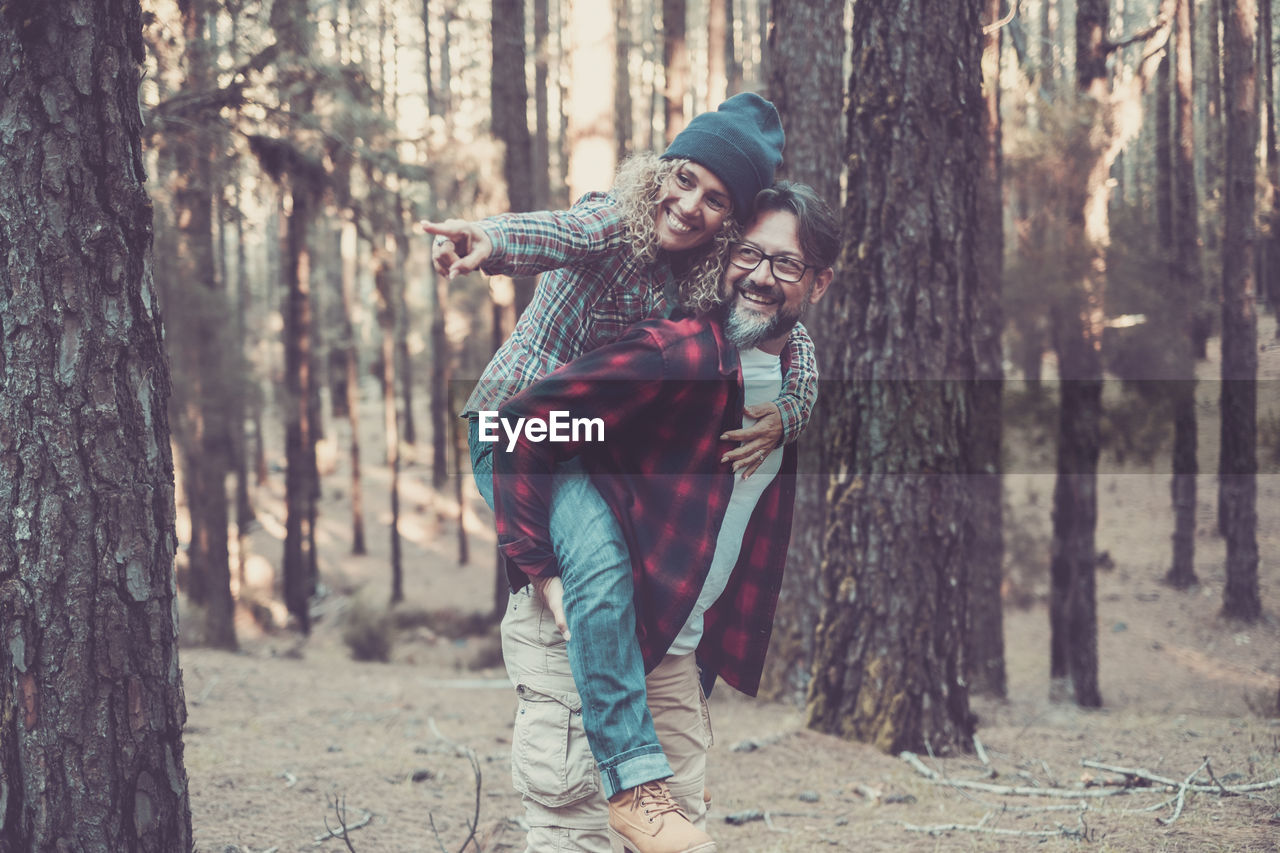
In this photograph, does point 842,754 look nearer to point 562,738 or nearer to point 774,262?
point 562,738

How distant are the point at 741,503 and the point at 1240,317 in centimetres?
745

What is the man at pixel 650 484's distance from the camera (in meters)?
2.10

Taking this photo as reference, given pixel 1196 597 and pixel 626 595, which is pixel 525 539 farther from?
pixel 1196 597

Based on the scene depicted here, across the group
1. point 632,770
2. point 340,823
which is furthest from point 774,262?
point 340,823

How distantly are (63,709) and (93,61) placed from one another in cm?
176

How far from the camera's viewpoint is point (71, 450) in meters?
2.47

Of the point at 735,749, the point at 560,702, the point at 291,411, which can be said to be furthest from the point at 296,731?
the point at 291,411

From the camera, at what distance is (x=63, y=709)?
247 cm

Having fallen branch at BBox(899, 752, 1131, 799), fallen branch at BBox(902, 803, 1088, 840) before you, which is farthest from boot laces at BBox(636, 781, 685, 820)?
fallen branch at BBox(899, 752, 1131, 799)

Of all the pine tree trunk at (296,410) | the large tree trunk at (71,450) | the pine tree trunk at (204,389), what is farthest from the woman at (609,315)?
the pine tree trunk at (296,410)

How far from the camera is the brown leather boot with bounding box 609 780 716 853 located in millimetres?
1978

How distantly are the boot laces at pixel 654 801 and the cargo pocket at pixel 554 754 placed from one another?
7.6 inches

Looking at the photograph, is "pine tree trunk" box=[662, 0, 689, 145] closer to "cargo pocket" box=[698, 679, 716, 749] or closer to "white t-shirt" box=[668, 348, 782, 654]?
"white t-shirt" box=[668, 348, 782, 654]

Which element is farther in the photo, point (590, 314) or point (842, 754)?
point (842, 754)
